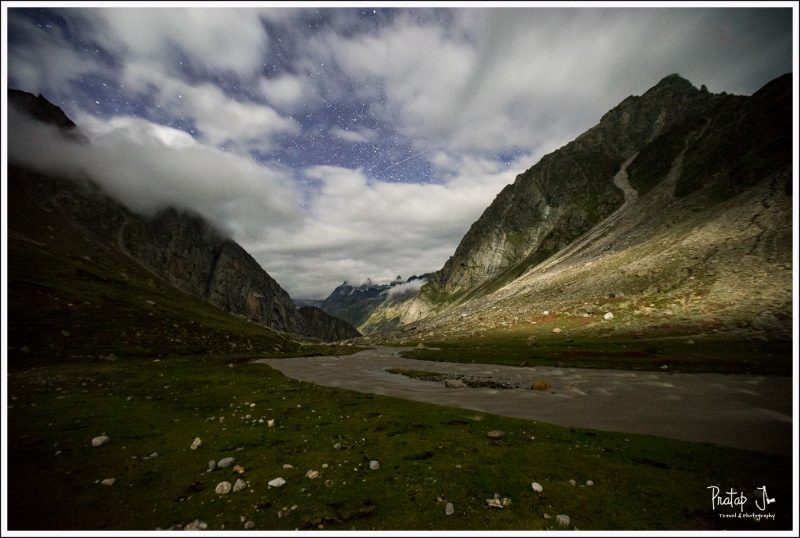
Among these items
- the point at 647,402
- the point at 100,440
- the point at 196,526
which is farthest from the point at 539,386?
the point at 100,440

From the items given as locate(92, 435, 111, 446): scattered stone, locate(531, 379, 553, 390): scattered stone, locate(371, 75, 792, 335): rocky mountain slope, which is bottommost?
locate(92, 435, 111, 446): scattered stone

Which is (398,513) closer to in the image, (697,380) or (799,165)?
(799,165)

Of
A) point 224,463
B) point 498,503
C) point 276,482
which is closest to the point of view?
point 498,503

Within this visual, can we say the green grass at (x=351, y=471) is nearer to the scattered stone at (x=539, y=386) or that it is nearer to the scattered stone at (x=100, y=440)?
the scattered stone at (x=100, y=440)

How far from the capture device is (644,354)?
51312 mm

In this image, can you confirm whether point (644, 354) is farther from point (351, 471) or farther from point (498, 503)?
point (351, 471)

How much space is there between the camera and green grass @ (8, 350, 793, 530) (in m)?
8.98

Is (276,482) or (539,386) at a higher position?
(539,386)

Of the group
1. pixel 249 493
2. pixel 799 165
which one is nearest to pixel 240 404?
pixel 249 493

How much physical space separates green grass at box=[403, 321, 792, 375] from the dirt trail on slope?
15.3 ft

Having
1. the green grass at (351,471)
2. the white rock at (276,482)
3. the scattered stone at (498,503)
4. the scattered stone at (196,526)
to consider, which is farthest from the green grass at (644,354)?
the scattered stone at (196,526)

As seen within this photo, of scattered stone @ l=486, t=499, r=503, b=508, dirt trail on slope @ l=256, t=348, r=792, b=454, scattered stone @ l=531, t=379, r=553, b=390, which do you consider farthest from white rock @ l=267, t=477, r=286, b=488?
scattered stone @ l=531, t=379, r=553, b=390

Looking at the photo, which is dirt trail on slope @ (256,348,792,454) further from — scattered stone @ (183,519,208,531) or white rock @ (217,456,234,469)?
scattered stone @ (183,519,208,531)

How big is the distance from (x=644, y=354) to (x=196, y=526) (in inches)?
2443
